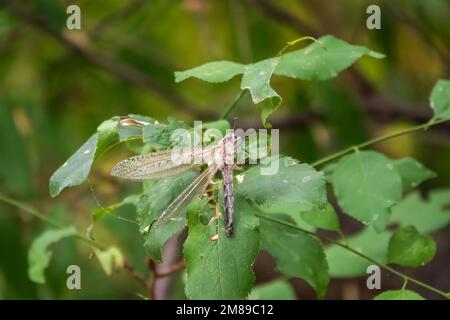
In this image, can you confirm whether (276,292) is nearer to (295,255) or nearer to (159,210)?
(295,255)

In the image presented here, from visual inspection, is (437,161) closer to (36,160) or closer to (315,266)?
(36,160)

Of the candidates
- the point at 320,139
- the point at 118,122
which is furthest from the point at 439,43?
the point at 118,122

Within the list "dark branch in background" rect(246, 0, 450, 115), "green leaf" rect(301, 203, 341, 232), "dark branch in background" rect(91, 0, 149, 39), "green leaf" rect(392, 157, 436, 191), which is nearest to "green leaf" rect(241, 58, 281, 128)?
"green leaf" rect(301, 203, 341, 232)

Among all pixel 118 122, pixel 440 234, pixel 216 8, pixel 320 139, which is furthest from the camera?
pixel 320 139

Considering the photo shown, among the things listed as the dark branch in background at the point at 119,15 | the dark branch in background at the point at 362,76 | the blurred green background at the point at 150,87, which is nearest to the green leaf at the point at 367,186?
the blurred green background at the point at 150,87

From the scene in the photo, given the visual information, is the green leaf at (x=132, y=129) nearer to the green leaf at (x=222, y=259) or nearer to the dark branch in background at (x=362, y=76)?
the green leaf at (x=222, y=259)

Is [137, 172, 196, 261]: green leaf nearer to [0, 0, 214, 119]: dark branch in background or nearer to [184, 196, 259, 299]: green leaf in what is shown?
[184, 196, 259, 299]: green leaf

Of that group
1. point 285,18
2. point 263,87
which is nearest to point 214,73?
point 263,87

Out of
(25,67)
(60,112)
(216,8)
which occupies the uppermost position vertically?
(216,8)
